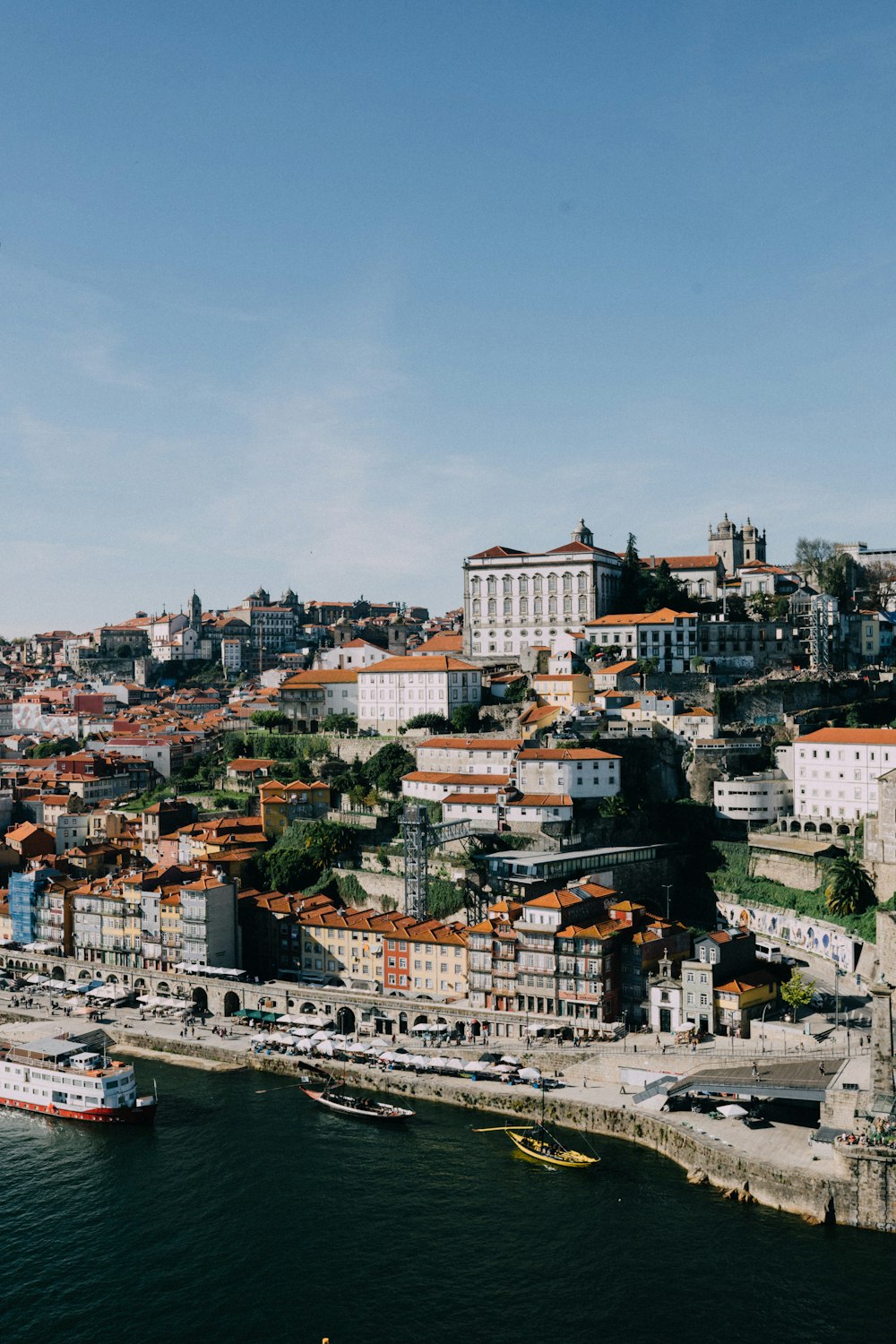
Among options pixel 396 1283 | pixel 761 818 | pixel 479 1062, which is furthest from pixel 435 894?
pixel 396 1283

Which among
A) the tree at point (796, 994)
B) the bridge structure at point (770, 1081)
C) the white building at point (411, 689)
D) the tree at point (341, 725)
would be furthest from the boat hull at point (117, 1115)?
the tree at point (341, 725)

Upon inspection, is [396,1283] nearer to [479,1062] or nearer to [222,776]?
[479,1062]

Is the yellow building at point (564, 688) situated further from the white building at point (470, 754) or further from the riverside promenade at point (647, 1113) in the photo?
the riverside promenade at point (647, 1113)

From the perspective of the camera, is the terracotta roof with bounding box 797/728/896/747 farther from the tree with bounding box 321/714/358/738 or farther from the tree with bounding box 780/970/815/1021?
the tree with bounding box 321/714/358/738

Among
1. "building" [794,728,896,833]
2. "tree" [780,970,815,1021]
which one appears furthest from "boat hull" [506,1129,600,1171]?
"building" [794,728,896,833]

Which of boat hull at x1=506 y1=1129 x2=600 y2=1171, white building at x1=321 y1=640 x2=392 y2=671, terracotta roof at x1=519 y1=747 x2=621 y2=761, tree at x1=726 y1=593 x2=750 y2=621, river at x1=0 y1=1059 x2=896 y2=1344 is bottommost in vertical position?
river at x1=0 y1=1059 x2=896 y2=1344

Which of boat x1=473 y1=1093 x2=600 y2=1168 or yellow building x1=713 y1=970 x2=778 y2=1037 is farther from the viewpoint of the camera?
yellow building x1=713 y1=970 x2=778 y2=1037

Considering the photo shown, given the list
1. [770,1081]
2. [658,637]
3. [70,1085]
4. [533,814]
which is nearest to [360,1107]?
[70,1085]
